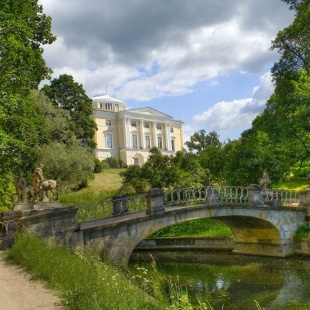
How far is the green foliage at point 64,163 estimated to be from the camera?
103ft

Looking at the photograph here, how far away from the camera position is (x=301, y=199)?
24.6m

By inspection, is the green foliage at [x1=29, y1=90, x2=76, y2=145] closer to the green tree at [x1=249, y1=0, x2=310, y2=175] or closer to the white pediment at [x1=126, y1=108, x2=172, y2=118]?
the green tree at [x1=249, y1=0, x2=310, y2=175]

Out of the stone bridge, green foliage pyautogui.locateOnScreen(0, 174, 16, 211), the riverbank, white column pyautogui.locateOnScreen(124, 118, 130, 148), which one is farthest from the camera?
white column pyautogui.locateOnScreen(124, 118, 130, 148)

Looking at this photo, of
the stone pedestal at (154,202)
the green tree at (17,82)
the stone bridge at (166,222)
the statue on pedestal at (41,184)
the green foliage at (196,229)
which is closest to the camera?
the stone bridge at (166,222)

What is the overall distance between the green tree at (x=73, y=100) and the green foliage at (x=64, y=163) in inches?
391

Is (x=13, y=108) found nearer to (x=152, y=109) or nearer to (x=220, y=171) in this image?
(x=220, y=171)

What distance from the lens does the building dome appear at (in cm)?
7406

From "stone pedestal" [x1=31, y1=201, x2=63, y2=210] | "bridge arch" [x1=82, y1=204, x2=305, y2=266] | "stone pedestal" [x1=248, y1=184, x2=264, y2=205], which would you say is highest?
"stone pedestal" [x1=31, y1=201, x2=63, y2=210]

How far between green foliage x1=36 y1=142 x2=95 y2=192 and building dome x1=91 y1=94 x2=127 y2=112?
132ft

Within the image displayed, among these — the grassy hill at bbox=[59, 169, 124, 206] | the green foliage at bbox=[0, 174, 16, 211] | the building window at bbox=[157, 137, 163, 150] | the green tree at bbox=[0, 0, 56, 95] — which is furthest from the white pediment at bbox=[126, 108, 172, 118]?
the green tree at bbox=[0, 0, 56, 95]

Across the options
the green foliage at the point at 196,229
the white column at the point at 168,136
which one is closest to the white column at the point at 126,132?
the white column at the point at 168,136

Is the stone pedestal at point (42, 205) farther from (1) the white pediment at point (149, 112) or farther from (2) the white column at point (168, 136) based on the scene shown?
(2) the white column at point (168, 136)

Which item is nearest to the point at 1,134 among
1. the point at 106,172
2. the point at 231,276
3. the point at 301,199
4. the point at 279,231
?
the point at 231,276

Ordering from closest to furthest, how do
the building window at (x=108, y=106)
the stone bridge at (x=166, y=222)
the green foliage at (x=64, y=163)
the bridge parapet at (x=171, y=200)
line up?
the stone bridge at (x=166, y=222), the bridge parapet at (x=171, y=200), the green foliage at (x=64, y=163), the building window at (x=108, y=106)
